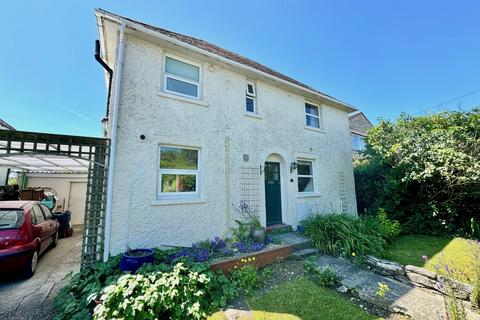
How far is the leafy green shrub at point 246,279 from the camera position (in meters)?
4.49

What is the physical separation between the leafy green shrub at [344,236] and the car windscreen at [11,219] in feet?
28.0

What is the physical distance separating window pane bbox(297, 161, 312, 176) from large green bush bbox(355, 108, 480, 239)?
3.45 m

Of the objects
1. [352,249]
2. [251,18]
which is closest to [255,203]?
[352,249]

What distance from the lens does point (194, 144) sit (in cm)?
641

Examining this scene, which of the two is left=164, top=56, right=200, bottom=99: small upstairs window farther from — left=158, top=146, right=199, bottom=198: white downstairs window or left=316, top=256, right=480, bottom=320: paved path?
left=316, top=256, right=480, bottom=320: paved path

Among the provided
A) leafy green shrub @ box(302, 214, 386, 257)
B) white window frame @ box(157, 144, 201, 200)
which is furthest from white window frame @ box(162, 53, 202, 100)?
leafy green shrub @ box(302, 214, 386, 257)

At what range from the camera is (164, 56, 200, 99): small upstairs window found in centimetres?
654

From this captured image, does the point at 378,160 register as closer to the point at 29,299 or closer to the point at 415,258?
the point at 415,258

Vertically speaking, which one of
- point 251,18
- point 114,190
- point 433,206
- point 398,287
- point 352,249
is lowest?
point 398,287

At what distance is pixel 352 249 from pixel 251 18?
9.47 metres

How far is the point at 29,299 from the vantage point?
4070 mm

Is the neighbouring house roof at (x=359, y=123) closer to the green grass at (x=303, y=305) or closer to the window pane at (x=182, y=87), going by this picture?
the window pane at (x=182, y=87)

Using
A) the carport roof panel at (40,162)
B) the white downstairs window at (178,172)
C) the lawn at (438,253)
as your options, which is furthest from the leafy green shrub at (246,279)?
the carport roof panel at (40,162)

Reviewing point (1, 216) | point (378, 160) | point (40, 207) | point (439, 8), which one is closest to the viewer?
point (1, 216)
